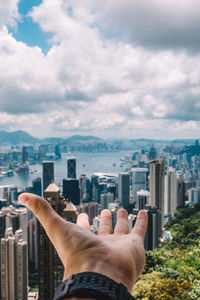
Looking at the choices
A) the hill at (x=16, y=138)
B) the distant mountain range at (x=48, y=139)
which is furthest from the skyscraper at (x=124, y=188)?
the hill at (x=16, y=138)

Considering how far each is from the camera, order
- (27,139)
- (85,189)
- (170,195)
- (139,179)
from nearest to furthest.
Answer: (170,195), (139,179), (85,189), (27,139)

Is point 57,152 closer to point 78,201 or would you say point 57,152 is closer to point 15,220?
point 78,201

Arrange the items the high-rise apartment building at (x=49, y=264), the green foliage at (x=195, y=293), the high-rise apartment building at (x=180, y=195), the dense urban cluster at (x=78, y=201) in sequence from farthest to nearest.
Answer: the high-rise apartment building at (x=180, y=195) → the dense urban cluster at (x=78, y=201) → the high-rise apartment building at (x=49, y=264) → the green foliage at (x=195, y=293)

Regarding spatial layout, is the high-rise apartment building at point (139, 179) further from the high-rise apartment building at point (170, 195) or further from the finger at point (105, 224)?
the finger at point (105, 224)

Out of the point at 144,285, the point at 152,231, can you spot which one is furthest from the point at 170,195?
the point at 144,285

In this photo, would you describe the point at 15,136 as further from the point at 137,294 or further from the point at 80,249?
the point at 80,249

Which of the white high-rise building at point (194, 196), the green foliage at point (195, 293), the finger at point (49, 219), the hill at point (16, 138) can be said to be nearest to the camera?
the finger at point (49, 219)
